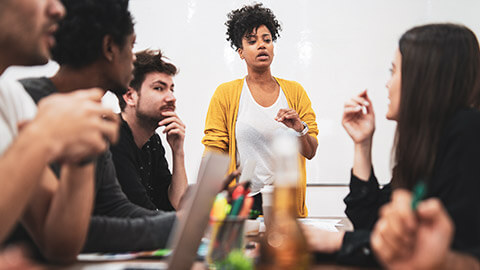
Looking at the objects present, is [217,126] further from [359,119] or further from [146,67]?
[359,119]

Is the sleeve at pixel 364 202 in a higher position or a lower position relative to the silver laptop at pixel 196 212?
lower

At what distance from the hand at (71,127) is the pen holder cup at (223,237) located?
0.23m

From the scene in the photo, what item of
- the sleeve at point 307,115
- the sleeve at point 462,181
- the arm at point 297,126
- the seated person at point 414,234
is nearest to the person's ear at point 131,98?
the arm at point 297,126

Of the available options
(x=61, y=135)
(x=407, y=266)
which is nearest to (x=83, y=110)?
(x=61, y=135)

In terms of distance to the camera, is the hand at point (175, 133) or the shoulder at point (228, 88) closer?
the hand at point (175, 133)

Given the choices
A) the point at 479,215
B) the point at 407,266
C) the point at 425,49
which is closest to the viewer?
the point at 407,266

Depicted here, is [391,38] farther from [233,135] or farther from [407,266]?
[407,266]

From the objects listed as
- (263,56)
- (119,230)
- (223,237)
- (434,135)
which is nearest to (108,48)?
(119,230)

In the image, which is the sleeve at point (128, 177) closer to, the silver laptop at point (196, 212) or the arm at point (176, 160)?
the arm at point (176, 160)

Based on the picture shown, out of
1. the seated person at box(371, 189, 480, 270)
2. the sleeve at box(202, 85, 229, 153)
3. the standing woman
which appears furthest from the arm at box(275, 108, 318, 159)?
the seated person at box(371, 189, 480, 270)

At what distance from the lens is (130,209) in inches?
47.4

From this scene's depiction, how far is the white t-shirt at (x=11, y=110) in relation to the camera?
2.64 ft

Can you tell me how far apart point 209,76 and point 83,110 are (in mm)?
2854

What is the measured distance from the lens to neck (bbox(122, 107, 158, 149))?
6.59 feet
